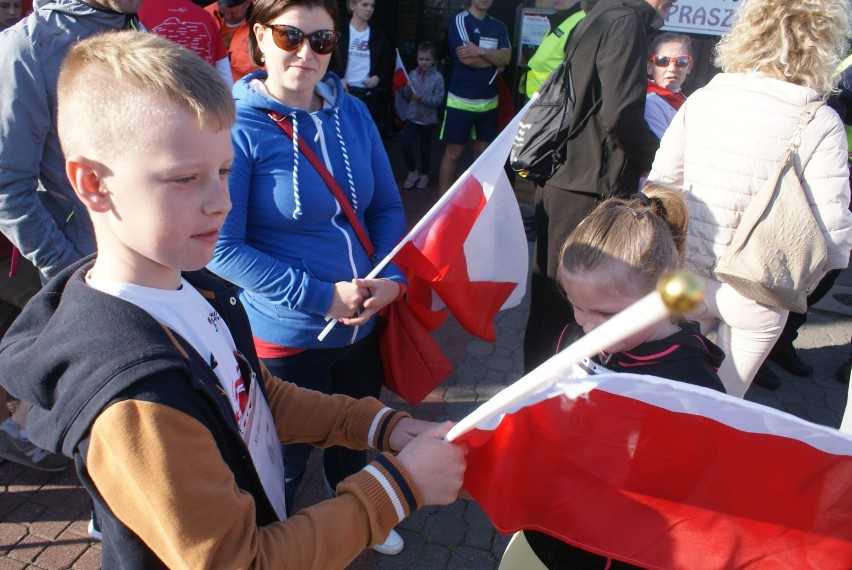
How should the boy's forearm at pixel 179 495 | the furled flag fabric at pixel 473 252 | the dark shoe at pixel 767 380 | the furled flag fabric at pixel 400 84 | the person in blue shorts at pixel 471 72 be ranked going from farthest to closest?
1. the furled flag fabric at pixel 400 84
2. the person in blue shorts at pixel 471 72
3. the dark shoe at pixel 767 380
4. the furled flag fabric at pixel 473 252
5. the boy's forearm at pixel 179 495

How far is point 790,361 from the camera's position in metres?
4.74

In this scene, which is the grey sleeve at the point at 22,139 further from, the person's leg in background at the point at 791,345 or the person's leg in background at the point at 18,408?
the person's leg in background at the point at 791,345

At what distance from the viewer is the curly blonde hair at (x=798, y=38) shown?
262cm

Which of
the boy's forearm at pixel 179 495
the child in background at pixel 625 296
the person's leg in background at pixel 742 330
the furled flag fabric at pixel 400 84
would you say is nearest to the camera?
the boy's forearm at pixel 179 495

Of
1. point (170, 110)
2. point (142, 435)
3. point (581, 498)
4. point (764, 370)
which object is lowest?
point (764, 370)

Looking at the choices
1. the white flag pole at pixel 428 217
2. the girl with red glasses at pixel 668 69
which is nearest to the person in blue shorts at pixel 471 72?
the girl with red glasses at pixel 668 69

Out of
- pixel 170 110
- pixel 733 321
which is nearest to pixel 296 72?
pixel 170 110

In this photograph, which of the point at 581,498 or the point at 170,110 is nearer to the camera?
the point at 170,110

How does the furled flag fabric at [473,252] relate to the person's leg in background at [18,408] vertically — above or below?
above

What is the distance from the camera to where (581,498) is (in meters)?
1.53

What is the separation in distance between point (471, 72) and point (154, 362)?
660 centimetres

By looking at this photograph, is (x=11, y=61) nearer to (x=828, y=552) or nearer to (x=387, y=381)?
(x=387, y=381)

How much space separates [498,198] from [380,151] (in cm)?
51

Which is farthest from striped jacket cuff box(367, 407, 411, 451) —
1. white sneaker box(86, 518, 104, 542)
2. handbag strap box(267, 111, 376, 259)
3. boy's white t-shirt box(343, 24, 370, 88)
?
boy's white t-shirt box(343, 24, 370, 88)
